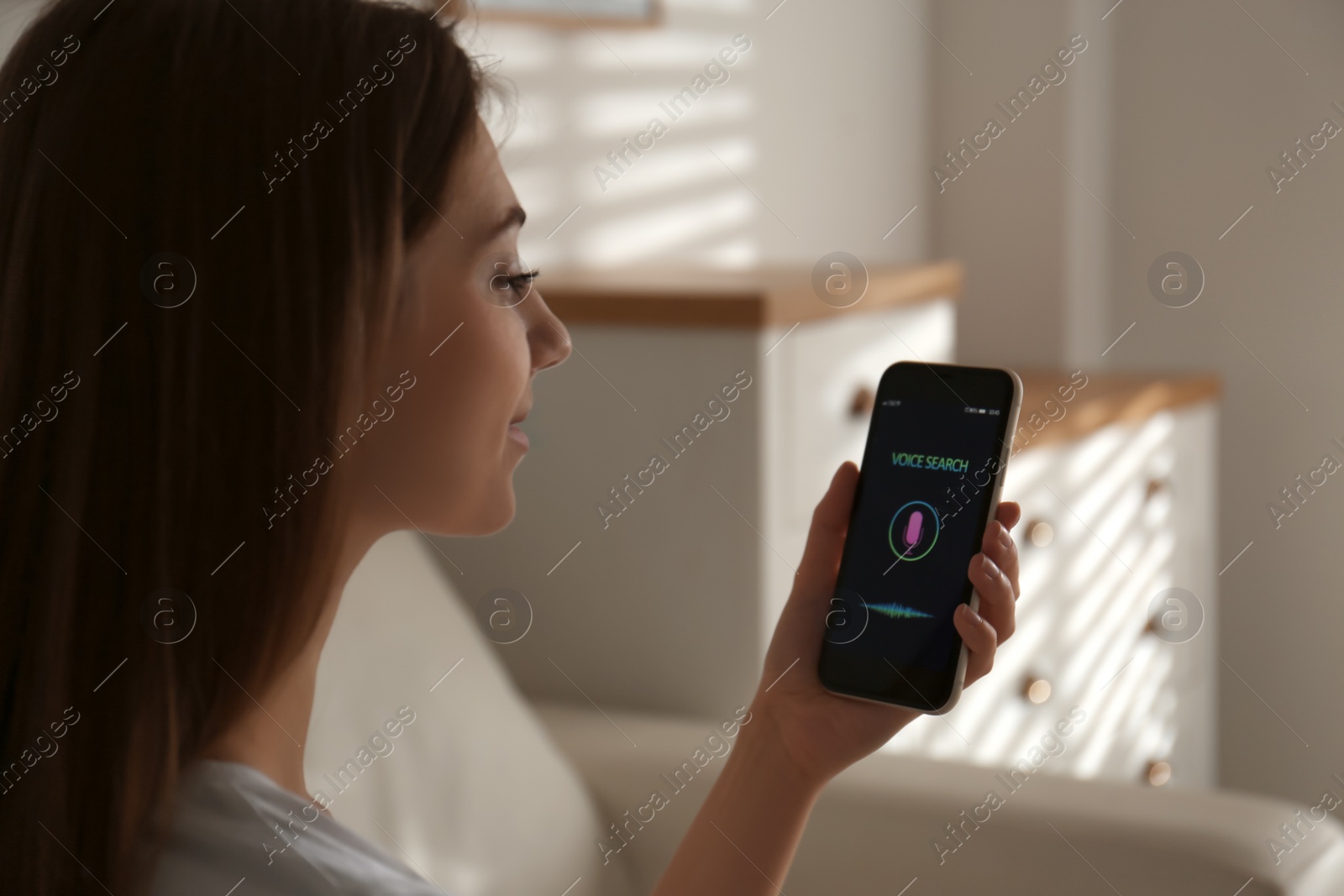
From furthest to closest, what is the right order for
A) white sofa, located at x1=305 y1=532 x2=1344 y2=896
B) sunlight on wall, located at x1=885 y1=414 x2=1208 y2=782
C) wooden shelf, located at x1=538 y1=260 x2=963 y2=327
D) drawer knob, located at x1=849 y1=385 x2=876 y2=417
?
sunlight on wall, located at x1=885 y1=414 x2=1208 y2=782 < drawer knob, located at x1=849 y1=385 x2=876 y2=417 < wooden shelf, located at x1=538 y1=260 x2=963 y2=327 < white sofa, located at x1=305 y1=532 x2=1344 y2=896

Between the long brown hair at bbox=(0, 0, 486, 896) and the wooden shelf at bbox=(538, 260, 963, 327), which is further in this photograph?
the wooden shelf at bbox=(538, 260, 963, 327)

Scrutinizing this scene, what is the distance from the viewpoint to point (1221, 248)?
2.48m

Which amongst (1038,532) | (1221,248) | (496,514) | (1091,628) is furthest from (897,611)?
(1221,248)

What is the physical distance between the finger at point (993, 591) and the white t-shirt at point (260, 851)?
0.35 m

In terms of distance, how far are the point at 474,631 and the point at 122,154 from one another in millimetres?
721

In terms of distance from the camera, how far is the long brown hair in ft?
1.85

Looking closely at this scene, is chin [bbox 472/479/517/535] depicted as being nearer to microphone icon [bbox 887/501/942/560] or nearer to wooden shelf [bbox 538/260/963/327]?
microphone icon [bbox 887/501/942/560]

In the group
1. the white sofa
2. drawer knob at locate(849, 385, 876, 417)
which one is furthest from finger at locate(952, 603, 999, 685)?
drawer knob at locate(849, 385, 876, 417)

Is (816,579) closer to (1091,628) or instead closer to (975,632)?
(975,632)

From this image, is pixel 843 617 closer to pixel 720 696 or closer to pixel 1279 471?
pixel 720 696

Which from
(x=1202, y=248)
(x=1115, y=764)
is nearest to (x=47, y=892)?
(x=1115, y=764)

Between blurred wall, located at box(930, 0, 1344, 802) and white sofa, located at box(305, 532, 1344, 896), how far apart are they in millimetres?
1566

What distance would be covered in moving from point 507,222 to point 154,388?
0.22 m

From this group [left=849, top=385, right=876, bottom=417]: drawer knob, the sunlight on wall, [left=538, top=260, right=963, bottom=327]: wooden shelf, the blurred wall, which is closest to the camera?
[left=538, top=260, right=963, bottom=327]: wooden shelf
